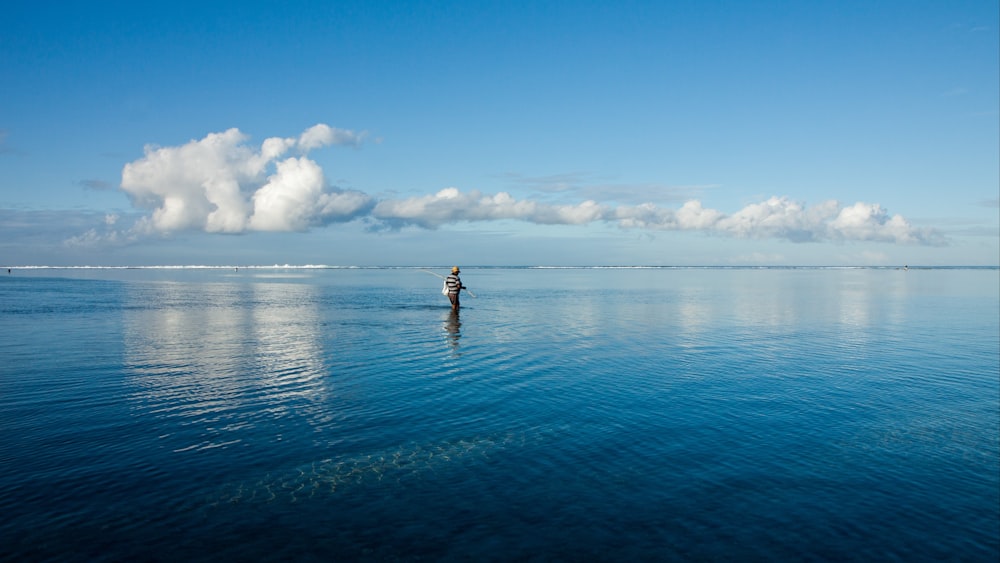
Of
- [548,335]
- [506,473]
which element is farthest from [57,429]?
[548,335]

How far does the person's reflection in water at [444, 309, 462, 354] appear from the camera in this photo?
34188 mm

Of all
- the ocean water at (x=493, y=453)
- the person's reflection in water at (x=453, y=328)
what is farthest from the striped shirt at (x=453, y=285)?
the ocean water at (x=493, y=453)

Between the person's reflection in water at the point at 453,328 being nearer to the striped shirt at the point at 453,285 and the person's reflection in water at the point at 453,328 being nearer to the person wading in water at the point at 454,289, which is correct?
the person wading in water at the point at 454,289

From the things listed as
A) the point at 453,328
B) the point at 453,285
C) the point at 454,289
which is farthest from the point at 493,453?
the point at 453,285

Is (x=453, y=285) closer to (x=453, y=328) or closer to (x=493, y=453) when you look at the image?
(x=453, y=328)

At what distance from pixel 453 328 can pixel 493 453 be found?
2707 cm

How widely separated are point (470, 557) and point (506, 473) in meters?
3.75

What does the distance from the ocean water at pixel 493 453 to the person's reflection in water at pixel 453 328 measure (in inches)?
48.1

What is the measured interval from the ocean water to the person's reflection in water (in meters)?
1.22

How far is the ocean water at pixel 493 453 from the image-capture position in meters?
10.9

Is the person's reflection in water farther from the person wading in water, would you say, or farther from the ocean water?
the ocean water

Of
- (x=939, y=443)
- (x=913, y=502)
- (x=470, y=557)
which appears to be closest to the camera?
(x=470, y=557)

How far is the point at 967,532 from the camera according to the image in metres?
A: 11.5

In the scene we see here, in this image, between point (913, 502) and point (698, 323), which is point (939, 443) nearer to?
point (913, 502)
